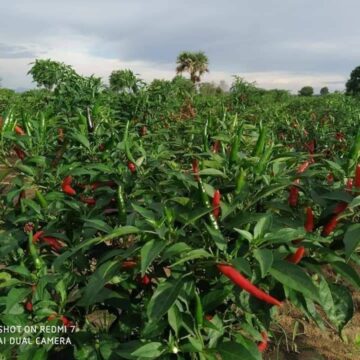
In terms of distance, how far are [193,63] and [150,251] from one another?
48.2m

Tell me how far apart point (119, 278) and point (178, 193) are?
1.35ft

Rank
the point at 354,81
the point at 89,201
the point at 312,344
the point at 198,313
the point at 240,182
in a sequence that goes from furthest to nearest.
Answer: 1. the point at 354,81
2. the point at 312,344
3. the point at 89,201
4. the point at 240,182
5. the point at 198,313

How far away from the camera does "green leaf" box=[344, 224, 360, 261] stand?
140 centimetres

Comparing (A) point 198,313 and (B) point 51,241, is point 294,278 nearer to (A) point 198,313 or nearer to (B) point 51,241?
(A) point 198,313

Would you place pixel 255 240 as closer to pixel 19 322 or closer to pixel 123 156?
pixel 19 322

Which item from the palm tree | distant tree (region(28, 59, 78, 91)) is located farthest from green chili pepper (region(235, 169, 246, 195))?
the palm tree

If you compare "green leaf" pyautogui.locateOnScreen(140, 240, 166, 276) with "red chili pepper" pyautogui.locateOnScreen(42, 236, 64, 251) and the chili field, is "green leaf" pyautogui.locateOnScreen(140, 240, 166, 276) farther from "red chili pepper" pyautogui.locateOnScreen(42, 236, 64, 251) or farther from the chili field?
"red chili pepper" pyautogui.locateOnScreen(42, 236, 64, 251)

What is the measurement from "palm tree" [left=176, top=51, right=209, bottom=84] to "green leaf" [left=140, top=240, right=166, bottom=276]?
4730 centimetres

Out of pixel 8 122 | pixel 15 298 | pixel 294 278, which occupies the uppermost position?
pixel 8 122

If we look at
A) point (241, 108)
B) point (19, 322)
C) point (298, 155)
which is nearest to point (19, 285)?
point (19, 322)

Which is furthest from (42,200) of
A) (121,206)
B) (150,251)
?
(150,251)

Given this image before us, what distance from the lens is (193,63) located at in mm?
48156

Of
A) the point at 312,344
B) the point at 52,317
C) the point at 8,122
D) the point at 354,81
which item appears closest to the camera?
the point at 52,317

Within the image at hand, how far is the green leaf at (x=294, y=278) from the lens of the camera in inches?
55.3
